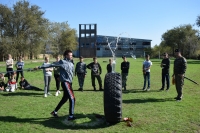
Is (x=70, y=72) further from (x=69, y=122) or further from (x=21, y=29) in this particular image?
(x=21, y=29)

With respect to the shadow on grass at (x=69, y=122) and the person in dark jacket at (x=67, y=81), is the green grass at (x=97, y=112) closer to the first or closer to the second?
the shadow on grass at (x=69, y=122)

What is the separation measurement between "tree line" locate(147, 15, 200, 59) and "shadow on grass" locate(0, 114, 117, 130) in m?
73.2

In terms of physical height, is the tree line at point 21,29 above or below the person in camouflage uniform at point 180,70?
above

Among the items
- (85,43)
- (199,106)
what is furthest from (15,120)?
(85,43)

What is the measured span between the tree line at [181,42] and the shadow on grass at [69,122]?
7319 centimetres

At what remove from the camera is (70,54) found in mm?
6875

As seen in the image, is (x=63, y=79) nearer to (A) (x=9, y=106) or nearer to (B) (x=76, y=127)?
(B) (x=76, y=127)

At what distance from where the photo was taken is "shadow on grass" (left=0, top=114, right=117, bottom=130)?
6152 millimetres

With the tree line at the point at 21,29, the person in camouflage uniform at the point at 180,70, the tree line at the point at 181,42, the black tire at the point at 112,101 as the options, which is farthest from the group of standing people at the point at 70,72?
the tree line at the point at 181,42

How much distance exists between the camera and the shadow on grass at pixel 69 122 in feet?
20.2

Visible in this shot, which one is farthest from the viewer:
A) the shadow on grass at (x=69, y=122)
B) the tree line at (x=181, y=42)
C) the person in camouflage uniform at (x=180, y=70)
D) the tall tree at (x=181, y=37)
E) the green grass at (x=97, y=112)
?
the tall tree at (x=181, y=37)

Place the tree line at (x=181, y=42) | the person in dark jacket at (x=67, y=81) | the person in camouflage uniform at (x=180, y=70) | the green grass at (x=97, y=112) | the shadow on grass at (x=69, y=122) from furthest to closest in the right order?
the tree line at (x=181, y=42), the person in camouflage uniform at (x=180, y=70), the person in dark jacket at (x=67, y=81), the shadow on grass at (x=69, y=122), the green grass at (x=97, y=112)

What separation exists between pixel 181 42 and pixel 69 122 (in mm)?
85645

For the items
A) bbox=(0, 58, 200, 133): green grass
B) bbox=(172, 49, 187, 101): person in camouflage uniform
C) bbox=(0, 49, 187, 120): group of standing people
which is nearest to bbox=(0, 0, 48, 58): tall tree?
bbox=(0, 49, 187, 120): group of standing people
